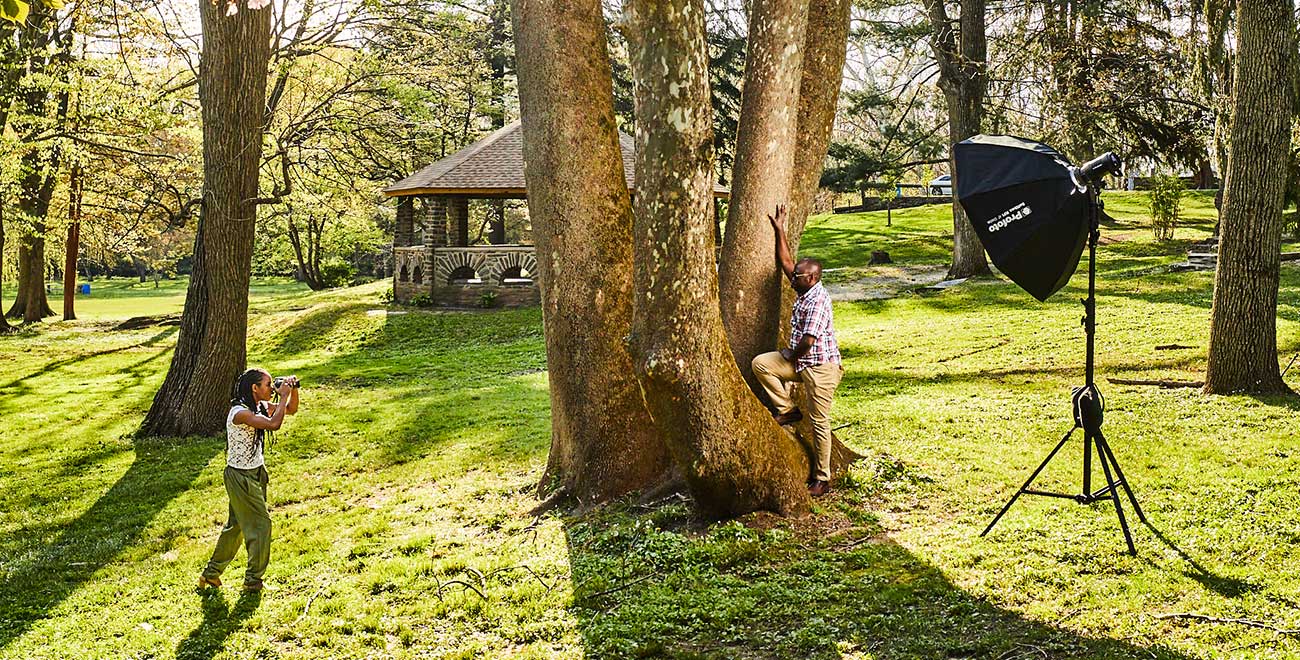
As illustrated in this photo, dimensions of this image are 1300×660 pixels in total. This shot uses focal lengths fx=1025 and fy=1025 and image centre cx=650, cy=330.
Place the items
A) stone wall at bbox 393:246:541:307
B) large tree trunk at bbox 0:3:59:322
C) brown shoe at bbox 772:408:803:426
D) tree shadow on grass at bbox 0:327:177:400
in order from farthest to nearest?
stone wall at bbox 393:246:541:307
large tree trunk at bbox 0:3:59:322
tree shadow on grass at bbox 0:327:177:400
brown shoe at bbox 772:408:803:426

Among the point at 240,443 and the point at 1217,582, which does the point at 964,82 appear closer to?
the point at 1217,582

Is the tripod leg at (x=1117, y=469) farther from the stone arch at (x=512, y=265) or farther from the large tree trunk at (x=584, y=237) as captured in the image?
the stone arch at (x=512, y=265)

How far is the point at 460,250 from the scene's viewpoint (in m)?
25.3

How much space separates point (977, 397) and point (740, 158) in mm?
5310

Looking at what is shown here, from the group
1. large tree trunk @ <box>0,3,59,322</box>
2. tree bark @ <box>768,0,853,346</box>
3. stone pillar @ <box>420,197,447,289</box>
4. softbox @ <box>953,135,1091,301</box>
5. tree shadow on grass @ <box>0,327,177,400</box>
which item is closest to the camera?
softbox @ <box>953,135,1091,301</box>

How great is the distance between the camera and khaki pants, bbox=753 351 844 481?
274 inches

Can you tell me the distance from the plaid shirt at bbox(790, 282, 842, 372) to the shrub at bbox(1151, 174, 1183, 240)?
2390cm

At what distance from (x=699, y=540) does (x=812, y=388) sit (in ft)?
4.35

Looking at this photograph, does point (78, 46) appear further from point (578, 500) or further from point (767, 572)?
point (767, 572)

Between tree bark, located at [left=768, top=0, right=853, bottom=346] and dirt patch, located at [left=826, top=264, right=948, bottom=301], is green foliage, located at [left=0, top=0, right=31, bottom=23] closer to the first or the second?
tree bark, located at [left=768, top=0, right=853, bottom=346]

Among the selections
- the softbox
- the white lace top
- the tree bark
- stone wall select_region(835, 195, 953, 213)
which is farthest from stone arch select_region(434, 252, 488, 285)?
stone wall select_region(835, 195, 953, 213)

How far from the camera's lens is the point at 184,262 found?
2717 inches

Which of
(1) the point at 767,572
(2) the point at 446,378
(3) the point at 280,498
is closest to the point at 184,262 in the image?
(2) the point at 446,378

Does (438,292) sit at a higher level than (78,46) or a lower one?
lower
